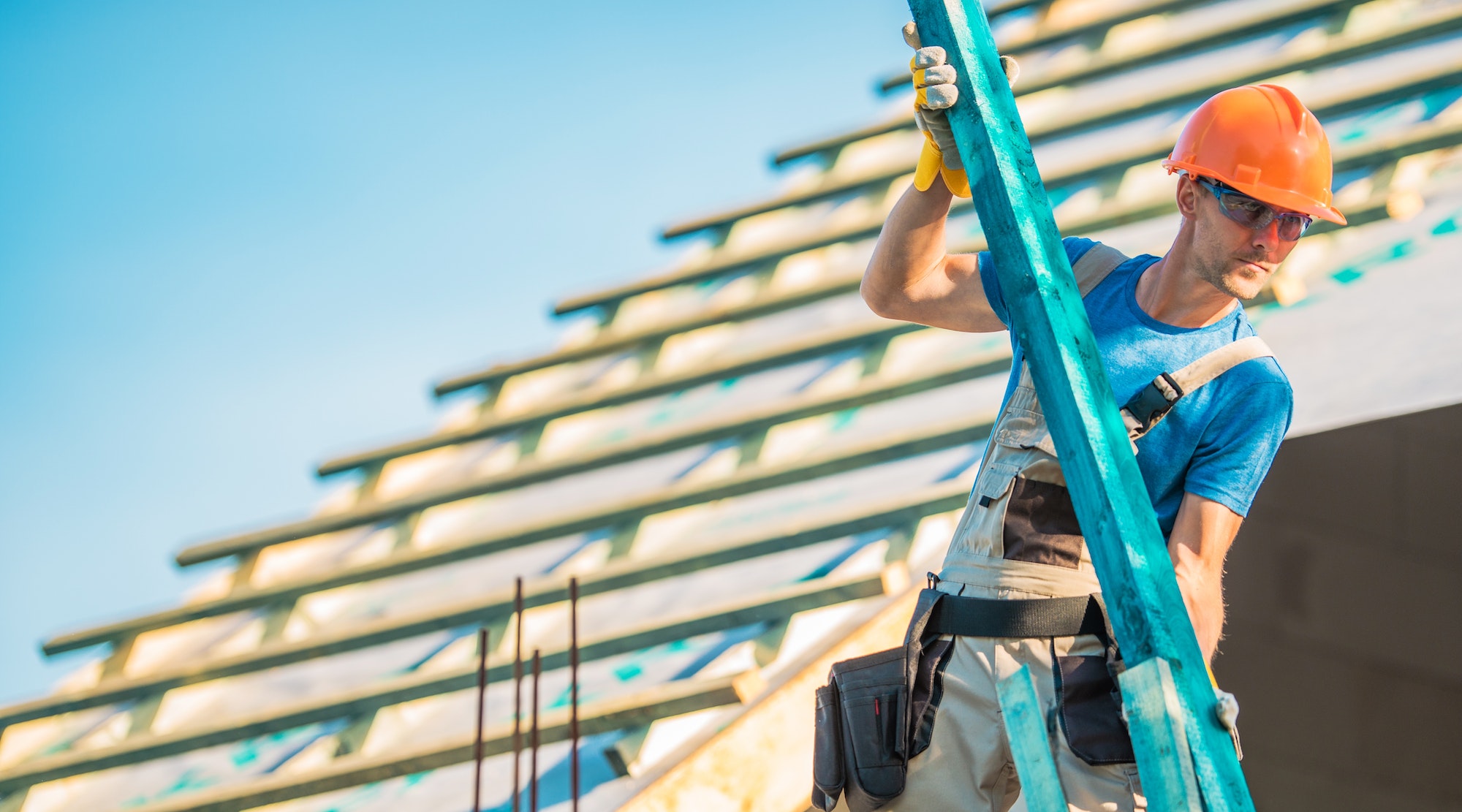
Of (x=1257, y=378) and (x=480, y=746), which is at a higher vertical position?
(x=1257, y=378)

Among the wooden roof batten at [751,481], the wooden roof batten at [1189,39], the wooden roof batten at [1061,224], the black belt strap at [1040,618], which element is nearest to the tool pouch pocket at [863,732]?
the black belt strap at [1040,618]

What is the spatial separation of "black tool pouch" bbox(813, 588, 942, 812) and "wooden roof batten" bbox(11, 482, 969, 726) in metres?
1.64

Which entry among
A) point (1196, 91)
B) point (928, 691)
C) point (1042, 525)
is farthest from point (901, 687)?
point (1196, 91)

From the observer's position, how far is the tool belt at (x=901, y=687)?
6.08 feet

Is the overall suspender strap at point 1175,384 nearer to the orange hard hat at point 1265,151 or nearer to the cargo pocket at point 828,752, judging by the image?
the orange hard hat at point 1265,151

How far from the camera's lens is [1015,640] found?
6.09 feet

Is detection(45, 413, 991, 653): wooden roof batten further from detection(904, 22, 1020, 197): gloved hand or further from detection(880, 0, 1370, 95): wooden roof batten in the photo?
detection(880, 0, 1370, 95): wooden roof batten

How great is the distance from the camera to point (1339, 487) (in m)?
3.42

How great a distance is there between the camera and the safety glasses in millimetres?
1902

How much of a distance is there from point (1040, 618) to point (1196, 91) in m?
3.85

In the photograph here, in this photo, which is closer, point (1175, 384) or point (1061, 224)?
point (1175, 384)

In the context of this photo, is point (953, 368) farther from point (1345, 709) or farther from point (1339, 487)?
point (1345, 709)

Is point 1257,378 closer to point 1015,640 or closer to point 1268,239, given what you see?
point 1268,239

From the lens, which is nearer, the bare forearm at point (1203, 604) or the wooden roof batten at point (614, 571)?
the bare forearm at point (1203, 604)
